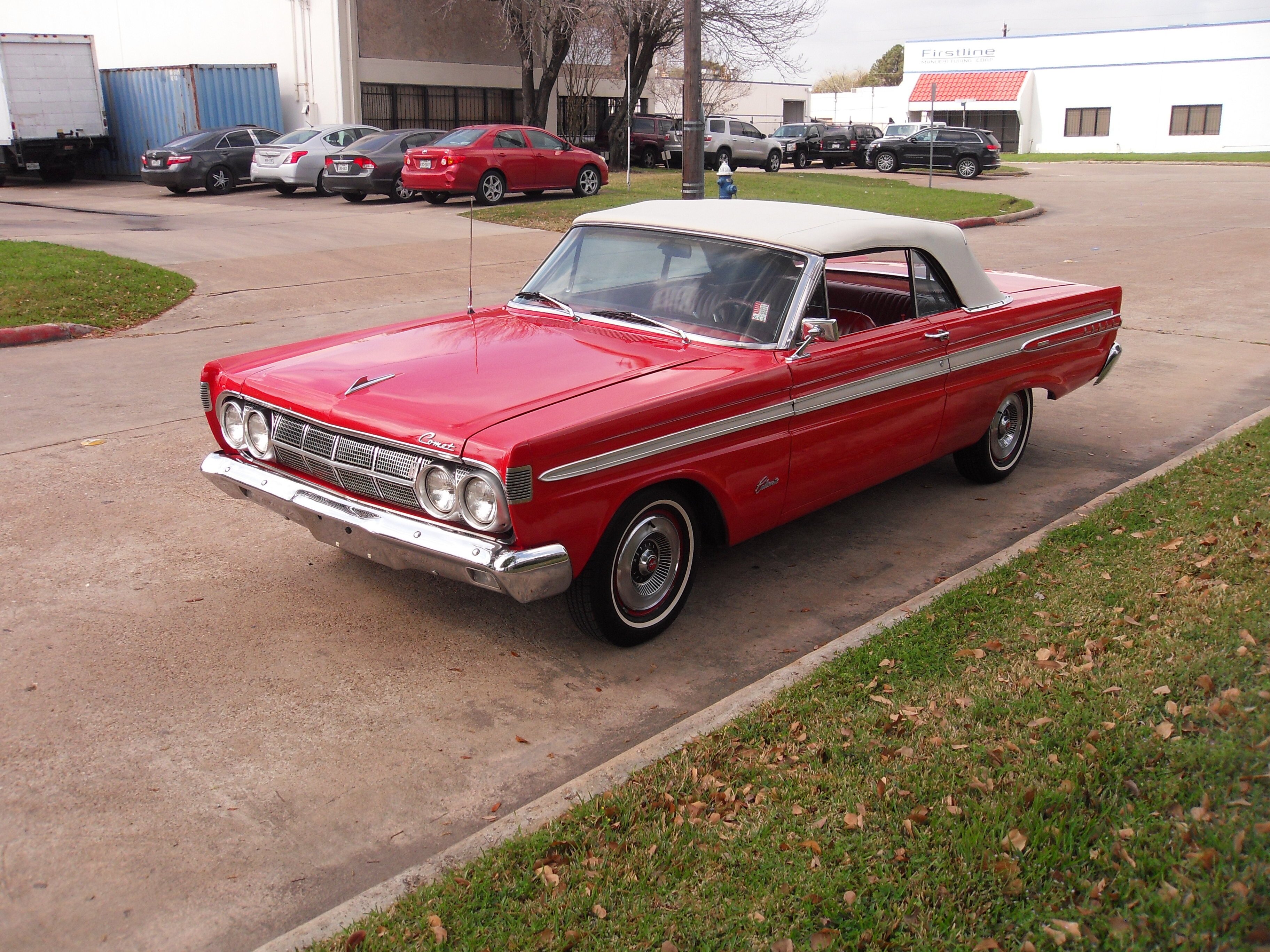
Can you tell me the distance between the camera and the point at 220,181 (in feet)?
80.4

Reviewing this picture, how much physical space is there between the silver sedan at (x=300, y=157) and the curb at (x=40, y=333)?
12480mm

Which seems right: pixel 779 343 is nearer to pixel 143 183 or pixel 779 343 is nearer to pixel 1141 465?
pixel 1141 465

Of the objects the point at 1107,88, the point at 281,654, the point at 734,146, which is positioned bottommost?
the point at 281,654

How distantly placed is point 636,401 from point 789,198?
1875cm

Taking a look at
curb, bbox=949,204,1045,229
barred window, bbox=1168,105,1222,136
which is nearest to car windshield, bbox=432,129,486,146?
curb, bbox=949,204,1045,229

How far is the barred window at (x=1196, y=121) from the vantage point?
56.9 metres

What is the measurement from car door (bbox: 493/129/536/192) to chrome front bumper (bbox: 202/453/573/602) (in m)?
17.2

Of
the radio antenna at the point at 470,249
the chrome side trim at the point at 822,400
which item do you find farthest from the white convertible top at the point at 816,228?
the radio antenna at the point at 470,249

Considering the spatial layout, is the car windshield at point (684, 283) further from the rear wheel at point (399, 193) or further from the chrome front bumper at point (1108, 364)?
the rear wheel at point (399, 193)

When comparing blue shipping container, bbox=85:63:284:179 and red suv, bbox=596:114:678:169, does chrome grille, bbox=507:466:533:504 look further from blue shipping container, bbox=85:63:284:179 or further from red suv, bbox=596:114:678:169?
red suv, bbox=596:114:678:169

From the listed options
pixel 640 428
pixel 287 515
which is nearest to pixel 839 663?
pixel 640 428

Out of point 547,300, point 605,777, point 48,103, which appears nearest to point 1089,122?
point 48,103

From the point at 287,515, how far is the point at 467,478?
1.09 m

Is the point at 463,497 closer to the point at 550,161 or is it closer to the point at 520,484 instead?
the point at 520,484
